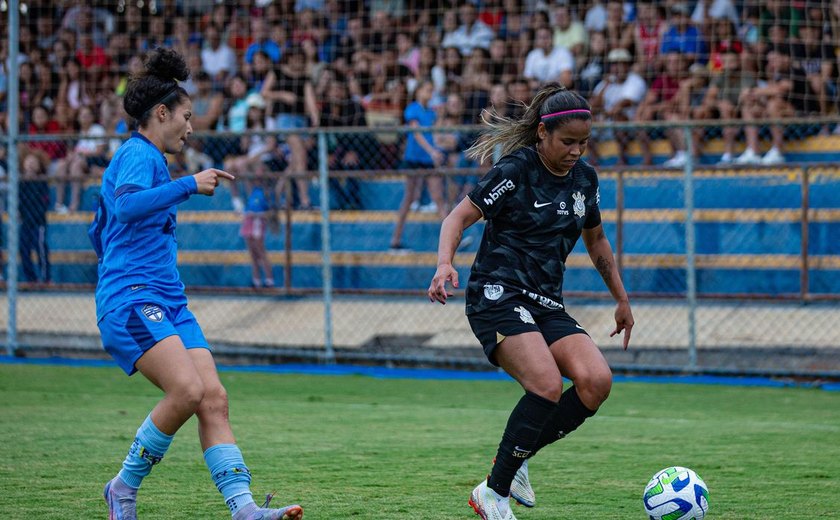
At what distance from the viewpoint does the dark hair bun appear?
507cm

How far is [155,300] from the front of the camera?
4910 mm

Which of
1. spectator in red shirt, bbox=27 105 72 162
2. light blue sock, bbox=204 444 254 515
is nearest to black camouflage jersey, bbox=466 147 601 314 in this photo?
light blue sock, bbox=204 444 254 515

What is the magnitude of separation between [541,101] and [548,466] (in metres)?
2.27

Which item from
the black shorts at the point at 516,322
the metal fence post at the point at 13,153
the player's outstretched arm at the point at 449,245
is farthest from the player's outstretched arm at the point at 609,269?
the metal fence post at the point at 13,153

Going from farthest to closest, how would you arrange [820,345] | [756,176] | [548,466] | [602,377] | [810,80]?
[810,80]
[756,176]
[820,345]
[548,466]
[602,377]

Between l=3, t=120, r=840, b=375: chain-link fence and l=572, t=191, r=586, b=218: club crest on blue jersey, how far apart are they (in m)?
6.05

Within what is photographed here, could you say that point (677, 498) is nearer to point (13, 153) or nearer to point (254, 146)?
point (13, 153)

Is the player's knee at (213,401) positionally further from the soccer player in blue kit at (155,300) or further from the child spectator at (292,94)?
the child spectator at (292,94)

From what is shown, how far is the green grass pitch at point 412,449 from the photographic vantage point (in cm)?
559

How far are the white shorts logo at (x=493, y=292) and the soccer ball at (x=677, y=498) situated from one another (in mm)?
1120

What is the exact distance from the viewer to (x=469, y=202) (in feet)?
18.0

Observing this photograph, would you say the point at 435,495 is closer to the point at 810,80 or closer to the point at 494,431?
the point at 494,431

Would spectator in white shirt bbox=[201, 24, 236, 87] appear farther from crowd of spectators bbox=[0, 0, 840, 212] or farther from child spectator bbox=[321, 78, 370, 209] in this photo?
child spectator bbox=[321, 78, 370, 209]

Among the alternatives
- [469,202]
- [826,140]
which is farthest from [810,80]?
[469,202]
